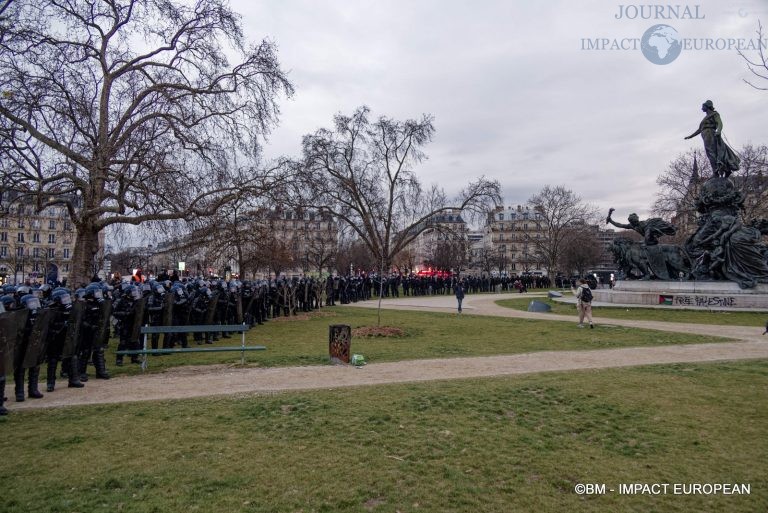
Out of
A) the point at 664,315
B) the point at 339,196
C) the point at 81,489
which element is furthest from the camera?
the point at 339,196

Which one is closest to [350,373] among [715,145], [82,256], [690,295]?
[82,256]

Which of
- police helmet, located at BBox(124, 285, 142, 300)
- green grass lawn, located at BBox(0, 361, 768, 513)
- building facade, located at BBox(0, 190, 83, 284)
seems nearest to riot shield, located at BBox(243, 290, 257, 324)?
police helmet, located at BBox(124, 285, 142, 300)

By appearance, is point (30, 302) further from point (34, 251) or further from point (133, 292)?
point (34, 251)

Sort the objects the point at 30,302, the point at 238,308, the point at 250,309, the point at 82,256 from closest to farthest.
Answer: the point at 30,302, the point at 238,308, the point at 82,256, the point at 250,309

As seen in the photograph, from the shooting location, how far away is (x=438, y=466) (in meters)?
4.95

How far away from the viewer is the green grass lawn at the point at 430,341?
11.8 meters

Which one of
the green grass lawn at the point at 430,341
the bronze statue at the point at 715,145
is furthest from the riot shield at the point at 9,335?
the bronze statue at the point at 715,145

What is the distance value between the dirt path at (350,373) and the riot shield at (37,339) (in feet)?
2.06

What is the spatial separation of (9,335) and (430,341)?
10.1 meters

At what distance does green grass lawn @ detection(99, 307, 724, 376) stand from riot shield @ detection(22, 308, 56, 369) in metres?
2.54

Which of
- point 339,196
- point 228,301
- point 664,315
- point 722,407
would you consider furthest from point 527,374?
point 339,196

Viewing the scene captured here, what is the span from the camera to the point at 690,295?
80.1 ft

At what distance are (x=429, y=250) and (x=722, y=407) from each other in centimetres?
9052

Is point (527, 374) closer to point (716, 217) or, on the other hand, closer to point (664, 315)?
point (664, 315)
